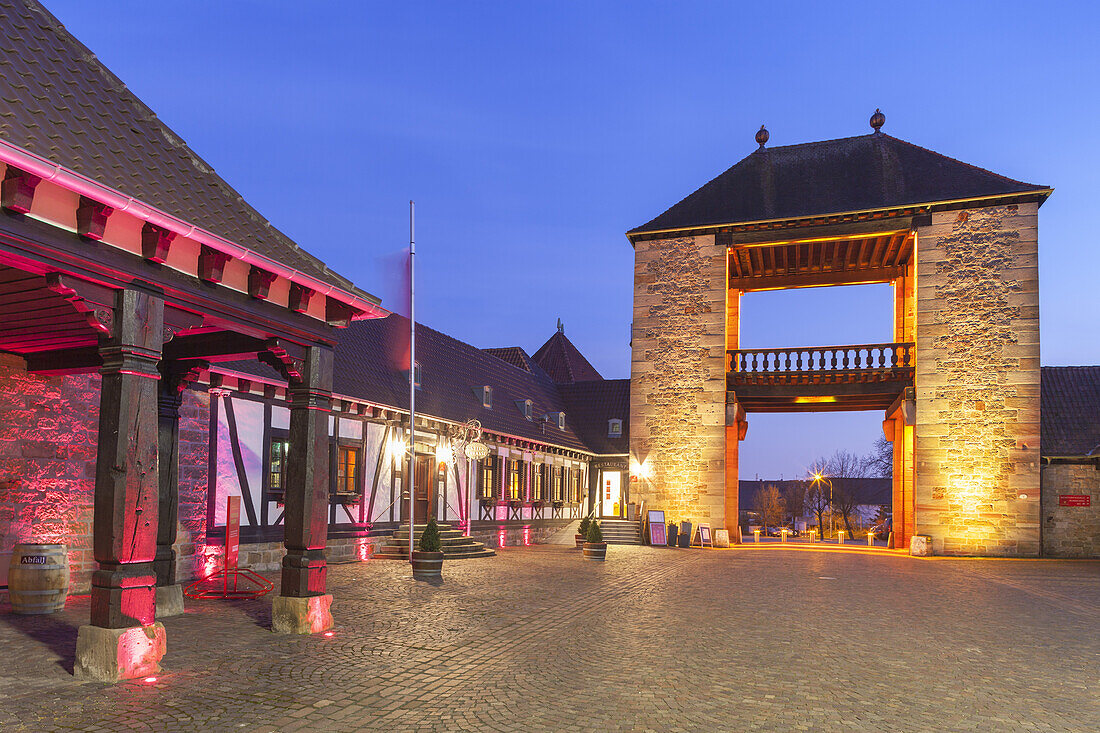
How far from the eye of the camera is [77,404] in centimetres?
1112

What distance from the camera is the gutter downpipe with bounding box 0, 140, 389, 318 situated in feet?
16.5

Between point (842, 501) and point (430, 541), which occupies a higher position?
point (430, 541)

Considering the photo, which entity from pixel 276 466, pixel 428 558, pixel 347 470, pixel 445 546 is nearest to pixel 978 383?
pixel 445 546

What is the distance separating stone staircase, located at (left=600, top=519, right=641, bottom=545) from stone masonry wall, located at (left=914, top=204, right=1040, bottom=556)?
781cm

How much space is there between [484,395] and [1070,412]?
17716 millimetres

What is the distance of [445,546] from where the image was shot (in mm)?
18406

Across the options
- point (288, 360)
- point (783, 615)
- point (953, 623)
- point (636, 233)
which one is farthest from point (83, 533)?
point (636, 233)

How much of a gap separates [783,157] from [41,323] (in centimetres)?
2259

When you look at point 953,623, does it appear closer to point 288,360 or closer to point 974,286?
point 288,360

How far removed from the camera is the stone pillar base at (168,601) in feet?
29.4

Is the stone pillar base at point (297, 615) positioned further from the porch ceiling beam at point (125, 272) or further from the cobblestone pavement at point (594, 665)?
the porch ceiling beam at point (125, 272)

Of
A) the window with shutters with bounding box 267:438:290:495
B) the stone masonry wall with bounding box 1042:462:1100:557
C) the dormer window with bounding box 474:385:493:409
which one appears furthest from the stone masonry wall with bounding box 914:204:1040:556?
the window with shutters with bounding box 267:438:290:495

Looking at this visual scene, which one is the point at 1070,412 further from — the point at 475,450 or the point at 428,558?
the point at 428,558

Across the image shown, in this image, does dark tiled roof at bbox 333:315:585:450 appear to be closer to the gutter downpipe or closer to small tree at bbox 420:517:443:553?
small tree at bbox 420:517:443:553
